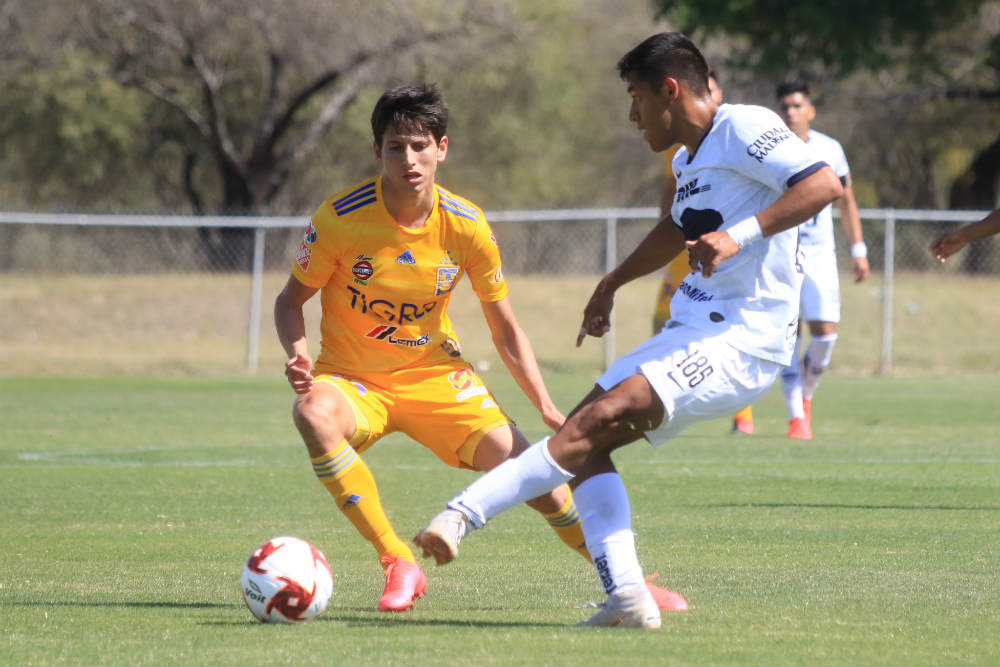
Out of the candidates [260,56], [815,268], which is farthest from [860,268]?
[260,56]

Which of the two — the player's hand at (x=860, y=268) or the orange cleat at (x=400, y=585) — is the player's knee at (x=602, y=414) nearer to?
the orange cleat at (x=400, y=585)

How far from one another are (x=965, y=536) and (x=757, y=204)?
114 inches

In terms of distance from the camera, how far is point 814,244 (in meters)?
10.8

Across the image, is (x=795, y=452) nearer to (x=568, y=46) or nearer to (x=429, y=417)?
(x=429, y=417)

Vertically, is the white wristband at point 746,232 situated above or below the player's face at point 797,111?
above

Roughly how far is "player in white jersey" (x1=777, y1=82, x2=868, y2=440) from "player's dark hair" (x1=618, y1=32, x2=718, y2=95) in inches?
236

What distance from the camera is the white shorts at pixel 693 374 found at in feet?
14.5

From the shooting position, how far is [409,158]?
17.6 ft

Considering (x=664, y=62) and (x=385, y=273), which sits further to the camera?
(x=385, y=273)

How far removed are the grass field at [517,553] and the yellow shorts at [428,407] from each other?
0.60 metres

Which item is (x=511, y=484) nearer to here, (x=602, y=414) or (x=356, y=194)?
(x=602, y=414)

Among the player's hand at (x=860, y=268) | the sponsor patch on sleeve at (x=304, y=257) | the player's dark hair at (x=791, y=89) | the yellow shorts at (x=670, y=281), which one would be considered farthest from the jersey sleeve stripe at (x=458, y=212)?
the player's hand at (x=860, y=268)

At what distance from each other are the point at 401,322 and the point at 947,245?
7.95 ft

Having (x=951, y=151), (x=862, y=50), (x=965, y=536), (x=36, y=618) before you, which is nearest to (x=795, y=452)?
(x=965, y=536)
